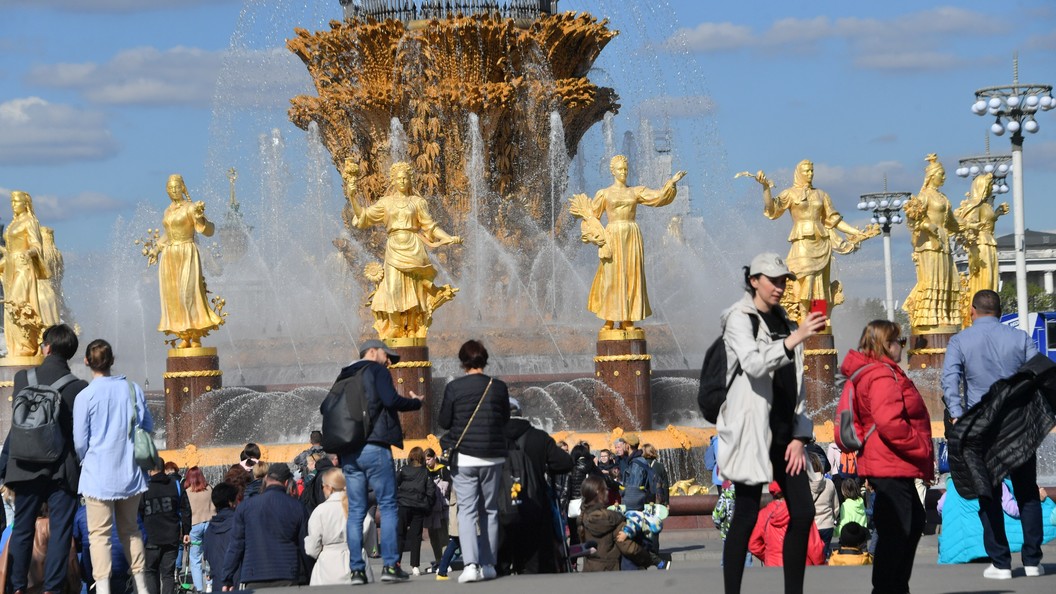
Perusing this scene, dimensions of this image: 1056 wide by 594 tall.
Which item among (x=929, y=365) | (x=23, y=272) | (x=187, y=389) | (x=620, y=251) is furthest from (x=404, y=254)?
(x=929, y=365)

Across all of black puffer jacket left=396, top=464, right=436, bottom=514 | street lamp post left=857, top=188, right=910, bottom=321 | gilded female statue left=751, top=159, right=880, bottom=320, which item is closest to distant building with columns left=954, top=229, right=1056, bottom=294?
street lamp post left=857, top=188, right=910, bottom=321

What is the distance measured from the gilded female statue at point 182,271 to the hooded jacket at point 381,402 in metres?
10.6

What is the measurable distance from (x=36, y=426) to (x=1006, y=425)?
542cm

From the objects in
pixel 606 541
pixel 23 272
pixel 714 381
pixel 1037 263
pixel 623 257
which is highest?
pixel 1037 263

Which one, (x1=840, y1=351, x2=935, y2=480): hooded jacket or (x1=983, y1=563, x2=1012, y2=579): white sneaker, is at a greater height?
(x1=840, y1=351, x2=935, y2=480): hooded jacket

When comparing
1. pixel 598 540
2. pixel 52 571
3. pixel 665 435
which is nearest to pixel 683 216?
pixel 665 435

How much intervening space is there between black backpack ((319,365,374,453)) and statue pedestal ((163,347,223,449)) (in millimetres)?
10258

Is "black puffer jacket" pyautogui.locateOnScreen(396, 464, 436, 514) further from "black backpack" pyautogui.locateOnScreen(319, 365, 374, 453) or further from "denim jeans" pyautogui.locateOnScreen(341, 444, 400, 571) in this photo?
"black backpack" pyautogui.locateOnScreen(319, 365, 374, 453)

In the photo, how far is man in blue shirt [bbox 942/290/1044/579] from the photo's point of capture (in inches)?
375

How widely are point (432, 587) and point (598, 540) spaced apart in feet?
4.74

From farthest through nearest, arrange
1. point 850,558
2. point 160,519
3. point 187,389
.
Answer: point 187,389 < point 160,519 < point 850,558

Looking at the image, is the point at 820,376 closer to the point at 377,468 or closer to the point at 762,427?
the point at 377,468

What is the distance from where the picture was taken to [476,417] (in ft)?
33.2

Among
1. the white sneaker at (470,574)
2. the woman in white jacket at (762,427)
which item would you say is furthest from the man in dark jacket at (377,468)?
the woman in white jacket at (762,427)
